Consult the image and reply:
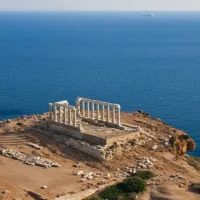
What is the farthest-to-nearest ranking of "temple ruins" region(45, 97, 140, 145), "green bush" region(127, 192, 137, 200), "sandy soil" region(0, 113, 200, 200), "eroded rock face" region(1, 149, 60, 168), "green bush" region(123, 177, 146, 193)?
"temple ruins" region(45, 97, 140, 145) → "eroded rock face" region(1, 149, 60, 168) → "sandy soil" region(0, 113, 200, 200) → "green bush" region(123, 177, 146, 193) → "green bush" region(127, 192, 137, 200)

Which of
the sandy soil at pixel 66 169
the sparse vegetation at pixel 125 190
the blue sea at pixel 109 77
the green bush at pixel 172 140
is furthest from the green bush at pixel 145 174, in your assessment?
the blue sea at pixel 109 77

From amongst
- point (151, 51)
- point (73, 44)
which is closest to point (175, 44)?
point (151, 51)

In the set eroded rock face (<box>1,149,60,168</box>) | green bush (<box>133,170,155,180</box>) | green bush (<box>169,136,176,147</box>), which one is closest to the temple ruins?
green bush (<box>169,136,176,147</box>)

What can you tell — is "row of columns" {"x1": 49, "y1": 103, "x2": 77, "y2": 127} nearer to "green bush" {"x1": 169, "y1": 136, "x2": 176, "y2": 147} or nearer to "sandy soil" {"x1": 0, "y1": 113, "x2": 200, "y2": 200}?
"sandy soil" {"x1": 0, "y1": 113, "x2": 200, "y2": 200}

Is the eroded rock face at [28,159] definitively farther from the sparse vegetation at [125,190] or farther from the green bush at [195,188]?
the green bush at [195,188]

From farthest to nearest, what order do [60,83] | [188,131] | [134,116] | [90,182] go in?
[60,83]
[188,131]
[134,116]
[90,182]

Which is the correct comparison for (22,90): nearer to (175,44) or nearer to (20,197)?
(20,197)
